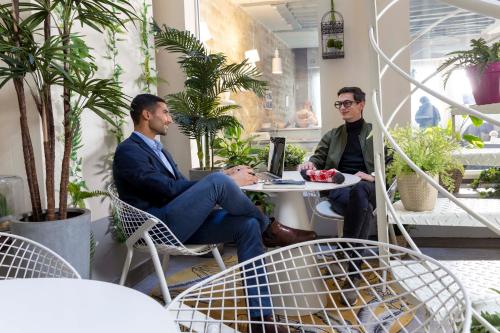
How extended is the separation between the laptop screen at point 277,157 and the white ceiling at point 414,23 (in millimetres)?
1702

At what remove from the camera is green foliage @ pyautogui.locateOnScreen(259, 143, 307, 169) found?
3.93m

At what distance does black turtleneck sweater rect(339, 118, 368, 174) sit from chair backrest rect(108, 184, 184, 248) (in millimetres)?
1645

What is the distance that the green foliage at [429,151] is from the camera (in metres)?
1.62

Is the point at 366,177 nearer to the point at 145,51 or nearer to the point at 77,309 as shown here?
the point at 145,51

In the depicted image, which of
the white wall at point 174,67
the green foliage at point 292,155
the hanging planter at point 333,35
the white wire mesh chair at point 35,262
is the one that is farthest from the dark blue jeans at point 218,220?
the hanging planter at point 333,35

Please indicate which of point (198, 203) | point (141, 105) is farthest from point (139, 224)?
point (141, 105)

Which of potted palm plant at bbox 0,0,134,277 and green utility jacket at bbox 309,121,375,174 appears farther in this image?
green utility jacket at bbox 309,121,375,174

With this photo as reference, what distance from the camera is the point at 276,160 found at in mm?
3072

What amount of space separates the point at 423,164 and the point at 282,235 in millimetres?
1277

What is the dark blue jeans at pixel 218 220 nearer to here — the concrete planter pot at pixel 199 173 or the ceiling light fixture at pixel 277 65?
the concrete planter pot at pixel 199 173

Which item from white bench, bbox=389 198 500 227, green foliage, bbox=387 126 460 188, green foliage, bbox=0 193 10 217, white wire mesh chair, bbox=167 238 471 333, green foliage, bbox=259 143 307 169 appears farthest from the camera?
green foliage, bbox=259 143 307 169

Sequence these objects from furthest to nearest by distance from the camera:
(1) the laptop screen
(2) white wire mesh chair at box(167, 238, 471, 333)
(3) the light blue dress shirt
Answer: (1) the laptop screen → (3) the light blue dress shirt → (2) white wire mesh chair at box(167, 238, 471, 333)

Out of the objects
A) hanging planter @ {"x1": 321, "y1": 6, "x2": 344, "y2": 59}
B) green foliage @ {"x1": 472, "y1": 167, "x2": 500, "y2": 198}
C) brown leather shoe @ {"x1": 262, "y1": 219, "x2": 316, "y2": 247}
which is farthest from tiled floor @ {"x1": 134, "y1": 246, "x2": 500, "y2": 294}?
hanging planter @ {"x1": 321, "y1": 6, "x2": 344, "y2": 59}

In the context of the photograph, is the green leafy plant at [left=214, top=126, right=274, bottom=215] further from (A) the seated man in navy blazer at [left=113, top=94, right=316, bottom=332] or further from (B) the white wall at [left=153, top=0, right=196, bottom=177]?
(A) the seated man in navy blazer at [left=113, top=94, right=316, bottom=332]
